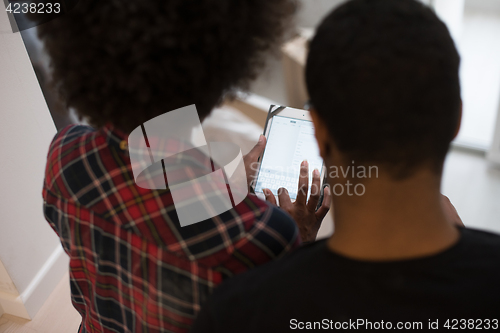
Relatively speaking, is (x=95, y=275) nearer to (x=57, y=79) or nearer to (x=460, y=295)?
(x=57, y=79)

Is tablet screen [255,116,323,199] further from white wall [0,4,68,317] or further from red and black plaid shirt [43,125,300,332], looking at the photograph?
white wall [0,4,68,317]

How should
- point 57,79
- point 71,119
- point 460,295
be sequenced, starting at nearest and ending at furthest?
1. point 460,295
2. point 57,79
3. point 71,119

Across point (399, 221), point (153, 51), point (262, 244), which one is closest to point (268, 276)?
point (262, 244)

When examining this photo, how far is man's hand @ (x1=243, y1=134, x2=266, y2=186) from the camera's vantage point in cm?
83

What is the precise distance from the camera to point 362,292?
402 millimetres

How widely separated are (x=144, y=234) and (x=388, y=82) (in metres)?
0.31

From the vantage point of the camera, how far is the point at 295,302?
0.42m

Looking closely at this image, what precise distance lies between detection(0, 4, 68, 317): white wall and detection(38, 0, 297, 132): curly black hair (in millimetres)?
661

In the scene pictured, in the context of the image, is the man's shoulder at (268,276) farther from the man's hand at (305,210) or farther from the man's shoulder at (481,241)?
the man's hand at (305,210)

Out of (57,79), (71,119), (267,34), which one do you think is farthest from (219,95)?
(71,119)

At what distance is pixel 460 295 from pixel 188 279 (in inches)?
Result: 11.3

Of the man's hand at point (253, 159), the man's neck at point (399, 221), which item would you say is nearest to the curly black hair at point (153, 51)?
the man's neck at point (399, 221)

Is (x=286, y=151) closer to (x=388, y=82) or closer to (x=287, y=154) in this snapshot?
(x=287, y=154)

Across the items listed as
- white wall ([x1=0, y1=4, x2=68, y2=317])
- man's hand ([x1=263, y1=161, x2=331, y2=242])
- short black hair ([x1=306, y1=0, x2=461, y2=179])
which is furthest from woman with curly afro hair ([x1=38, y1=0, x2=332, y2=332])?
white wall ([x1=0, y1=4, x2=68, y2=317])
